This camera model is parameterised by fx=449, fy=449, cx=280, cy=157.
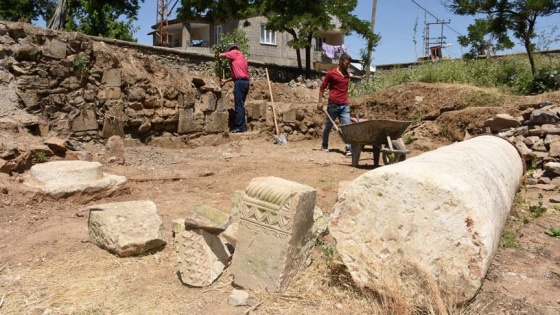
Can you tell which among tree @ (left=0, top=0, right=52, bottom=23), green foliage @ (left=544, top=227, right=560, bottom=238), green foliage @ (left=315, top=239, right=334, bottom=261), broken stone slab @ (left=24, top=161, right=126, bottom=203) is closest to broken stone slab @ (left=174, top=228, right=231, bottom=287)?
green foliage @ (left=315, top=239, right=334, bottom=261)

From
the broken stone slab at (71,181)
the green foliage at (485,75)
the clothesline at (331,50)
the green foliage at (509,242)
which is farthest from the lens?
the clothesline at (331,50)

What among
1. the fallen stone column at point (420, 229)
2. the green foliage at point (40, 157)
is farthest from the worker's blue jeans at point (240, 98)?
the fallen stone column at point (420, 229)

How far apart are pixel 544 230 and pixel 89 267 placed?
13.4 feet

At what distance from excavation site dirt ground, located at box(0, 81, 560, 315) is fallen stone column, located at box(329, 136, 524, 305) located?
192 millimetres

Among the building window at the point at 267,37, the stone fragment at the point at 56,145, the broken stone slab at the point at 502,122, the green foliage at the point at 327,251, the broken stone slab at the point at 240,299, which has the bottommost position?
the broken stone slab at the point at 240,299

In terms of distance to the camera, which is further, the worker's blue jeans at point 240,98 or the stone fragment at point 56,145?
the worker's blue jeans at point 240,98

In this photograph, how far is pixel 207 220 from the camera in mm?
3154

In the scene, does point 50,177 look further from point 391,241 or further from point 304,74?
point 304,74

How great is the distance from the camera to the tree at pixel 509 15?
1147 centimetres

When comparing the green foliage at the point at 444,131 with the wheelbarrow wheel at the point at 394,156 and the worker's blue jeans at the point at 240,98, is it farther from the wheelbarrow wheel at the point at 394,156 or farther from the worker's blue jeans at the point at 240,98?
the worker's blue jeans at the point at 240,98

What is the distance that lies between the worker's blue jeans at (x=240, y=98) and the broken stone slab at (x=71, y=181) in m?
4.98

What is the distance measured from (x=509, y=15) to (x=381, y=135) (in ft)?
25.6

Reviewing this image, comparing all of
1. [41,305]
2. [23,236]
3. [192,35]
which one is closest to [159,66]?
[23,236]

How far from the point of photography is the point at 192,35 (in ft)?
109
